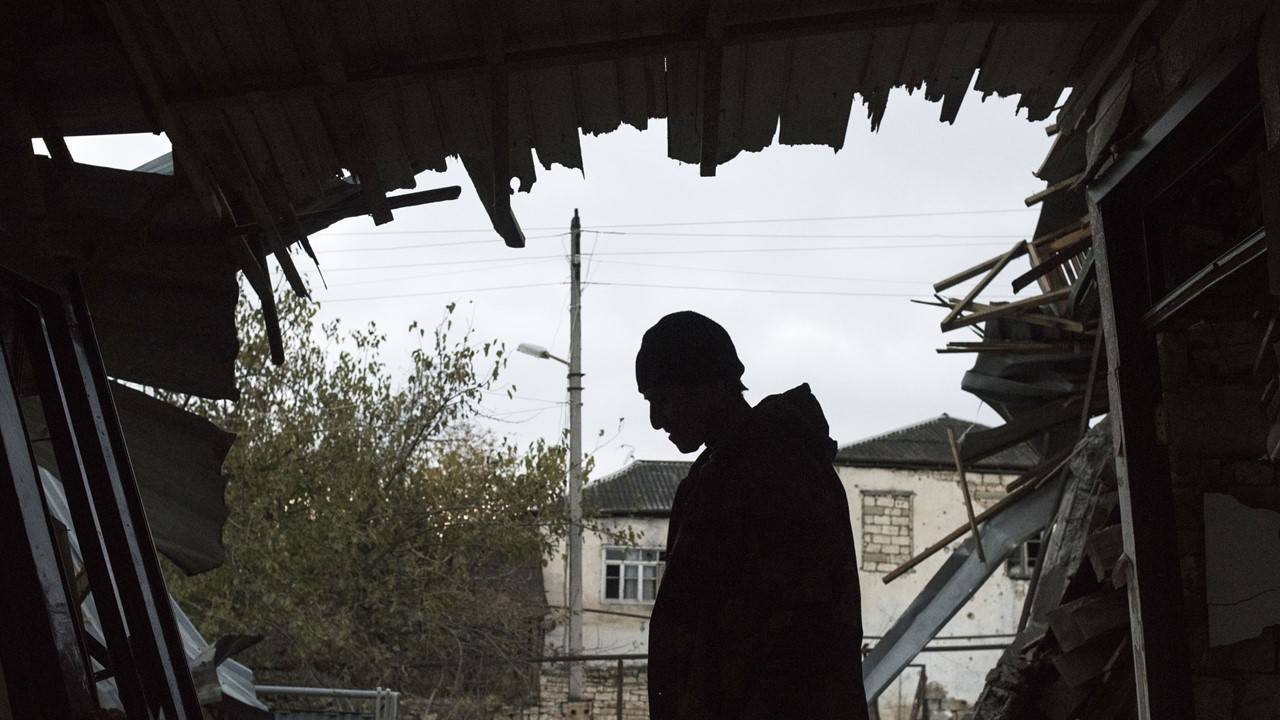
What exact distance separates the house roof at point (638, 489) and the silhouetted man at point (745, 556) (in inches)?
1046

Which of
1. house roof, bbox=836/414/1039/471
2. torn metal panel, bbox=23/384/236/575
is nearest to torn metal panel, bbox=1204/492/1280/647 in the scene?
torn metal panel, bbox=23/384/236/575

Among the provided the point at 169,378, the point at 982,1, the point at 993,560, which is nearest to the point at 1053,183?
the point at 993,560

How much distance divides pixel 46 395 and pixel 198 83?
0.99 metres

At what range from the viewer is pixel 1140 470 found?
409cm

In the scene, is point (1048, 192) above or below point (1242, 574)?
above

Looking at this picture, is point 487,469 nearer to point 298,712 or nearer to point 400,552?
point 400,552

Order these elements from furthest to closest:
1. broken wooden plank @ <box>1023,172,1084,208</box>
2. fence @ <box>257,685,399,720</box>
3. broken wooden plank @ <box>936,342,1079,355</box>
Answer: fence @ <box>257,685,399,720</box>
broken wooden plank @ <box>936,342,1079,355</box>
broken wooden plank @ <box>1023,172,1084,208</box>

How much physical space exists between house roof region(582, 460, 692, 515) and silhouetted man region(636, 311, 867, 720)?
87.2 ft

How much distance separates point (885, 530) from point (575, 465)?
10787 mm

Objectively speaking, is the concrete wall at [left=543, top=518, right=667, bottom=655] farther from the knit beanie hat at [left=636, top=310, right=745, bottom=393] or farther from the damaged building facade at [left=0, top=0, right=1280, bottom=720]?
the knit beanie hat at [left=636, top=310, right=745, bottom=393]

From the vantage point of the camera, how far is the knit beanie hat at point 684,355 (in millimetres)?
2568

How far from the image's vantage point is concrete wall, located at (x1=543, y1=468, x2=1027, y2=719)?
28.4 metres

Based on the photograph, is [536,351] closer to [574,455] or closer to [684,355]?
[574,455]

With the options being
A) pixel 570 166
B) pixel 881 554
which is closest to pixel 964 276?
pixel 570 166
